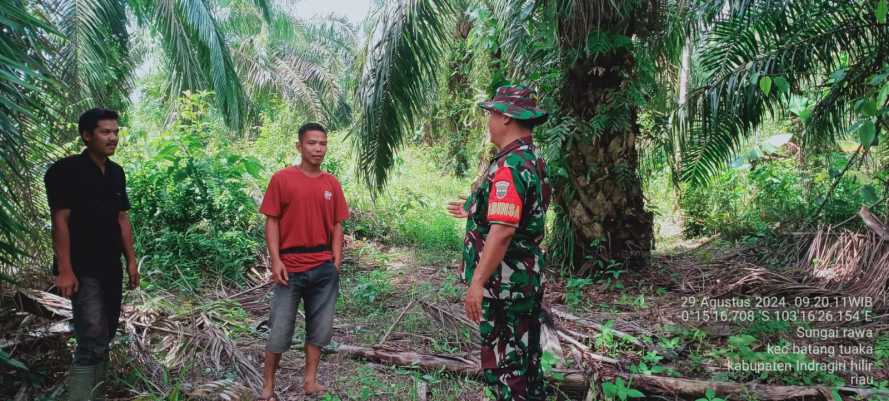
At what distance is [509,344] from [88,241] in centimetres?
210

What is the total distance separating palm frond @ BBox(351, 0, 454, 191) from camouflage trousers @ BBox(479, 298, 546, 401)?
324cm

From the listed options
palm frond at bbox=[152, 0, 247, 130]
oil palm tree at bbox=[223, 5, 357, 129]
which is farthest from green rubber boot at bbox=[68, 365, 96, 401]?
oil palm tree at bbox=[223, 5, 357, 129]

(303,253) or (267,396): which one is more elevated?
(303,253)

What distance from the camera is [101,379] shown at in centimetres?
303

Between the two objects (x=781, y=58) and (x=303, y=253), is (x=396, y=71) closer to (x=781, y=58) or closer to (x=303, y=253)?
(x=303, y=253)

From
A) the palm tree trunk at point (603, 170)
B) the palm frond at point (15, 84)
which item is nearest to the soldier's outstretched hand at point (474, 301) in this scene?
the palm frond at point (15, 84)

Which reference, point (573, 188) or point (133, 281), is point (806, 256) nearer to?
point (573, 188)

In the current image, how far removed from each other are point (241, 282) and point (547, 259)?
3.11 meters

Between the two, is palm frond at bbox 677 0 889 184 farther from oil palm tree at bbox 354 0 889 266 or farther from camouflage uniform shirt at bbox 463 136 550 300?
camouflage uniform shirt at bbox 463 136 550 300

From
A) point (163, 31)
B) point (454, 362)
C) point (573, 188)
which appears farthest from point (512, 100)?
point (163, 31)

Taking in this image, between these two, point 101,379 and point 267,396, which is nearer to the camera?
point 101,379

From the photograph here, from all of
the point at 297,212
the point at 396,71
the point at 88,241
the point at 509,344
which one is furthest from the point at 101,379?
the point at 396,71

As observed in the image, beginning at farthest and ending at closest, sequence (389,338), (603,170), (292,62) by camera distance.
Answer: (292,62)
(603,170)
(389,338)

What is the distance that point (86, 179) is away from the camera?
9.52 ft
